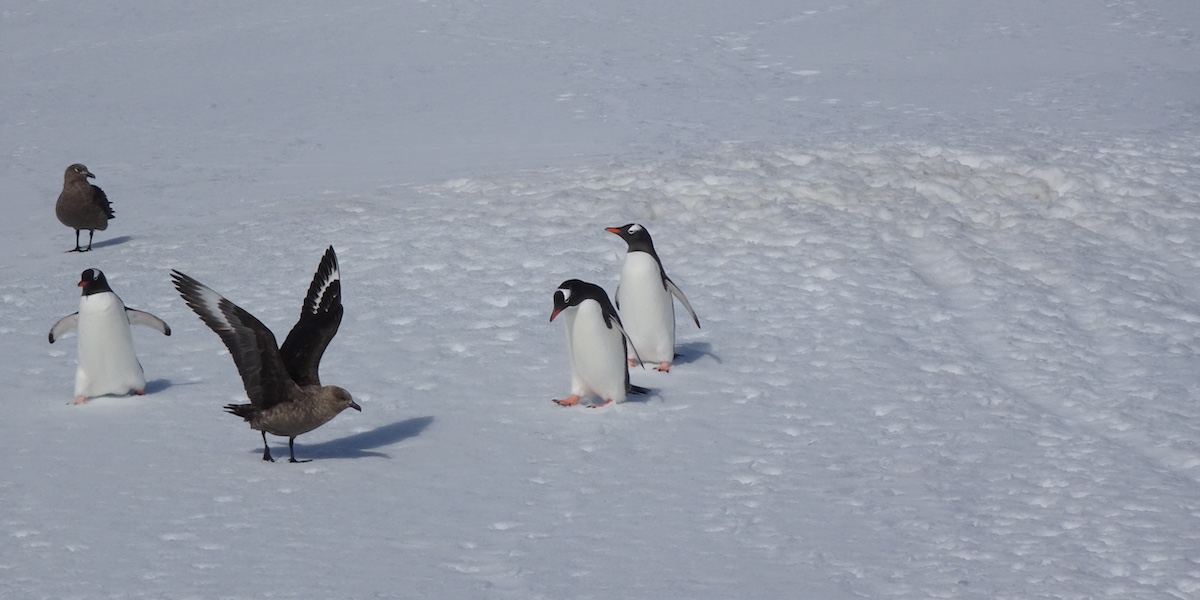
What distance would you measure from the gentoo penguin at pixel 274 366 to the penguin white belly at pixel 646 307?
172 cm

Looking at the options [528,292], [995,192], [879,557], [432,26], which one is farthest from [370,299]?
[432,26]

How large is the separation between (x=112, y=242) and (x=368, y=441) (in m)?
4.87

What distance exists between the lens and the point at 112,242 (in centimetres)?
1007

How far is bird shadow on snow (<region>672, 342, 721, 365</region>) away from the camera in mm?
7316

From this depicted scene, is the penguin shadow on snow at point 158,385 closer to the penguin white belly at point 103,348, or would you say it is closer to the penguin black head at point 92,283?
the penguin white belly at point 103,348

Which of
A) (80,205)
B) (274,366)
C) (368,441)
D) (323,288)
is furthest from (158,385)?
(80,205)

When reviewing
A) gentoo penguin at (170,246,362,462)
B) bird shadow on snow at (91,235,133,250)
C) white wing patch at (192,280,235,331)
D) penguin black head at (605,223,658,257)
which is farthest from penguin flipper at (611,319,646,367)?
bird shadow on snow at (91,235,133,250)

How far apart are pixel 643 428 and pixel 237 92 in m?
10.4

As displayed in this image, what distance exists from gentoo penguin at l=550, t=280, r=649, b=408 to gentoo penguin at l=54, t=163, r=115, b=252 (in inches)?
191

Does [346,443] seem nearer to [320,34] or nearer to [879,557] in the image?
[879,557]

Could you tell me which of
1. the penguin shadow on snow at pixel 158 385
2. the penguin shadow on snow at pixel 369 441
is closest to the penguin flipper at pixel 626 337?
the penguin shadow on snow at pixel 369 441

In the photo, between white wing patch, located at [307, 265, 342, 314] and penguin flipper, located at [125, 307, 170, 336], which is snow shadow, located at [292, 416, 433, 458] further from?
penguin flipper, located at [125, 307, 170, 336]

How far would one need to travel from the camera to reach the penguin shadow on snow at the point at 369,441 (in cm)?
598

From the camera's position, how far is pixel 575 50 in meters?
16.1
